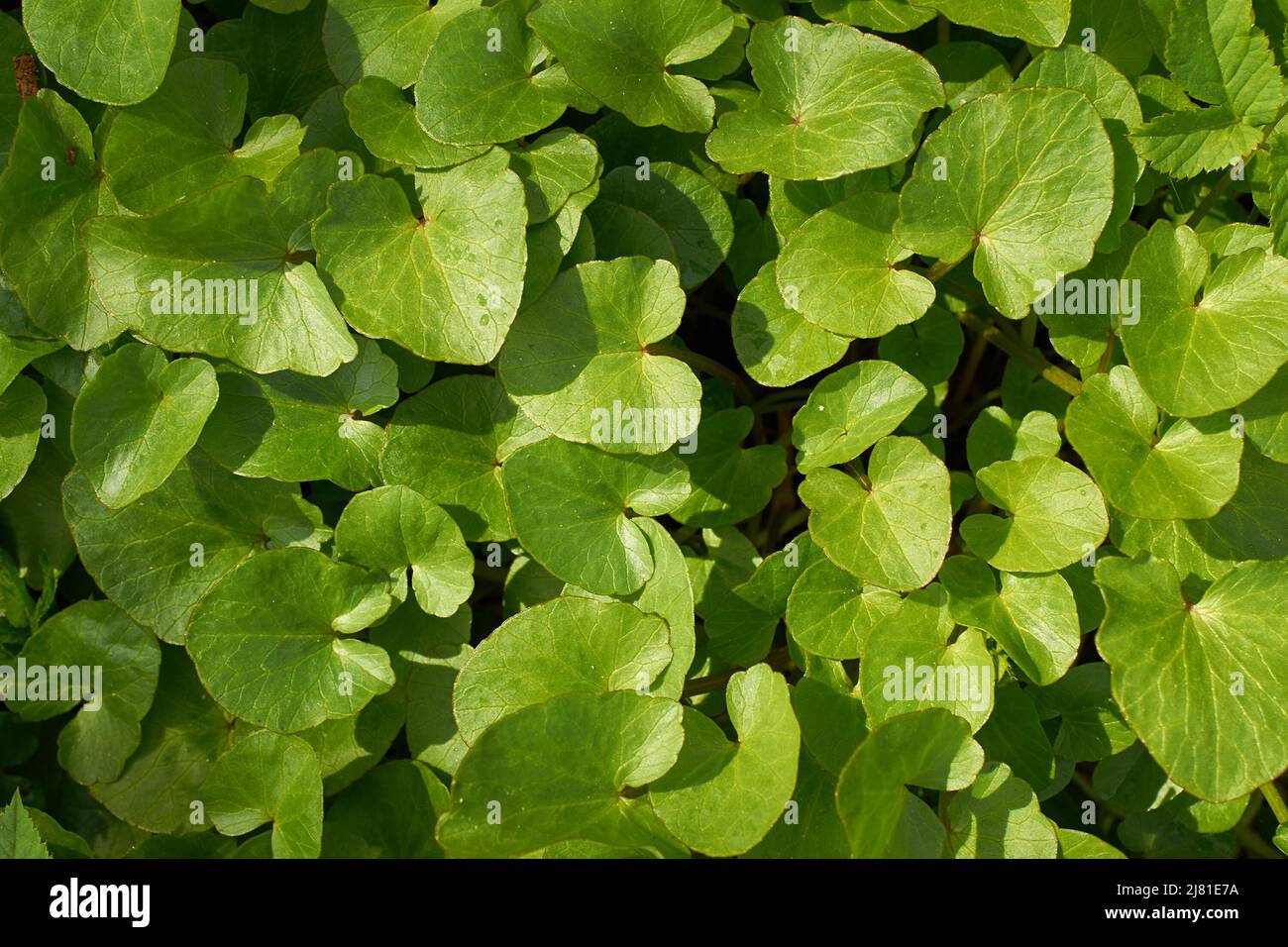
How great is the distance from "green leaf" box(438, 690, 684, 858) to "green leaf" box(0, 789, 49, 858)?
552mm

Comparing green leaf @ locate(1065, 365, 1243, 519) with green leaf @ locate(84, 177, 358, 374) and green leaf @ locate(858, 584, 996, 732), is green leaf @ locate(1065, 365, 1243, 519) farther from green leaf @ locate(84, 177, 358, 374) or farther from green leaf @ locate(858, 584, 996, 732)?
green leaf @ locate(84, 177, 358, 374)

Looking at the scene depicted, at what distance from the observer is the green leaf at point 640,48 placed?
123cm

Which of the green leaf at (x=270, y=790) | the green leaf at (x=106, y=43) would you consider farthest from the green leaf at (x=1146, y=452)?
the green leaf at (x=106, y=43)

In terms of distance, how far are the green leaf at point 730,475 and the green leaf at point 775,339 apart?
3.8 inches

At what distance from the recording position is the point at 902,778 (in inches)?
45.7

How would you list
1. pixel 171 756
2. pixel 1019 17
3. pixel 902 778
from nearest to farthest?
pixel 902 778, pixel 1019 17, pixel 171 756

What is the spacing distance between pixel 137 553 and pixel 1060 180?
130 centimetres

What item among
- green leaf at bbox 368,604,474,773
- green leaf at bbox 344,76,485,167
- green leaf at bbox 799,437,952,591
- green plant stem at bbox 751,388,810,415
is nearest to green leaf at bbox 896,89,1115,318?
green leaf at bbox 799,437,952,591

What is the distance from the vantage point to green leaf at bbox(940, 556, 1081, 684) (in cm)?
127

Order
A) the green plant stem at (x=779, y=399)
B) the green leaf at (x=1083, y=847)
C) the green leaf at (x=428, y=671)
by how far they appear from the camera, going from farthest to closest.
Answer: the green plant stem at (x=779, y=399)
the green leaf at (x=428, y=671)
the green leaf at (x=1083, y=847)

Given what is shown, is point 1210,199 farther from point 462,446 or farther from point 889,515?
point 462,446

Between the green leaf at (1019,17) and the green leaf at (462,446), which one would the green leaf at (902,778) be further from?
the green leaf at (1019,17)

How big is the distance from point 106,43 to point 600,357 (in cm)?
72

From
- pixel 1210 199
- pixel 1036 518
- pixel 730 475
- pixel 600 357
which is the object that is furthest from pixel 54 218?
pixel 1210 199
